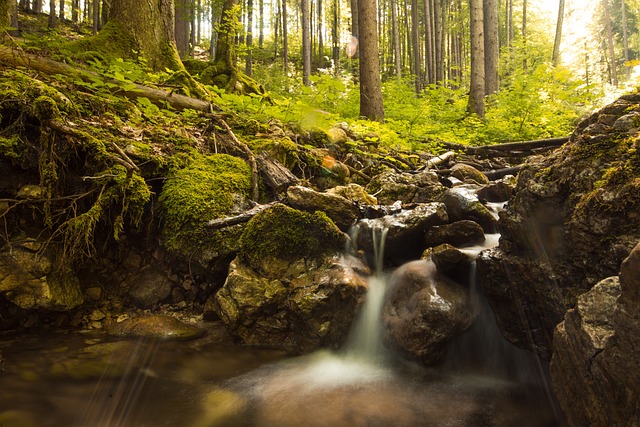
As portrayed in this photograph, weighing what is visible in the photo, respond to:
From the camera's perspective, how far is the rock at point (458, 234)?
4262mm

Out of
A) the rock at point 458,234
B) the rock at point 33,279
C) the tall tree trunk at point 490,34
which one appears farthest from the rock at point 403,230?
the tall tree trunk at point 490,34

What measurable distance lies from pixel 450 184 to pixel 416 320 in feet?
11.5

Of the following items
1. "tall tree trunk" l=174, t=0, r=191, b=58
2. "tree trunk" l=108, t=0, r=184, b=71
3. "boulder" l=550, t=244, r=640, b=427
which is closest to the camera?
"boulder" l=550, t=244, r=640, b=427

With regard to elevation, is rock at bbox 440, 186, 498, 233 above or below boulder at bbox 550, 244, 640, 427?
above

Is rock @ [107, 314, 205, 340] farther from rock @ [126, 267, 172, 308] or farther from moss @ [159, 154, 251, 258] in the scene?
moss @ [159, 154, 251, 258]

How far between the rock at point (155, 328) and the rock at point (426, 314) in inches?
83.7

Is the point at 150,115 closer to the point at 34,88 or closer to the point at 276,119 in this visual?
the point at 34,88

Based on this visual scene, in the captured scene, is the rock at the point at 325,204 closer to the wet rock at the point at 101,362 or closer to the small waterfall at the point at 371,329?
the small waterfall at the point at 371,329

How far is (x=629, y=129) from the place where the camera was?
9.35 ft

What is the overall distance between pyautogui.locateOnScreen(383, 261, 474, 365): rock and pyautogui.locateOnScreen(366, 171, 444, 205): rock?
187 centimetres

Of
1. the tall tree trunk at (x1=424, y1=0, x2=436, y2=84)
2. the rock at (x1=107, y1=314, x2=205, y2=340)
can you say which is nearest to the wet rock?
the rock at (x1=107, y1=314, x2=205, y2=340)

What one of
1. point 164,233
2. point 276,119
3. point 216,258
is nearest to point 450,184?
point 276,119

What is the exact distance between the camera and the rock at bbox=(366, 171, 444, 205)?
5602mm

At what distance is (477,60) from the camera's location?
39.9 ft
